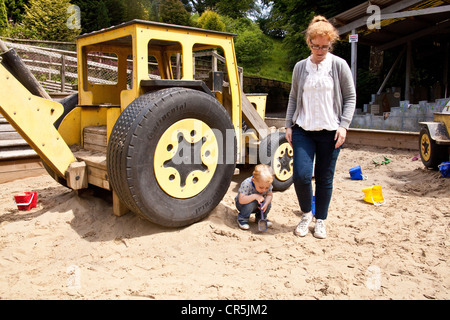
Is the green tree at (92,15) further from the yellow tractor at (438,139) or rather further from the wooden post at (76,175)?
the wooden post at (76,175)

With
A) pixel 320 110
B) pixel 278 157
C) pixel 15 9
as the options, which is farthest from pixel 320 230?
pixel 15 9

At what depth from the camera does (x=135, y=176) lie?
2801 mm

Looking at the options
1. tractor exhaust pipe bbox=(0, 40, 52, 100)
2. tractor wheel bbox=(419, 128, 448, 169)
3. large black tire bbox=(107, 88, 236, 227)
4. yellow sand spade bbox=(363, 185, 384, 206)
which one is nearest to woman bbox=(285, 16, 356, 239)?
large black tire bbox=(107, 88, 236, 227)

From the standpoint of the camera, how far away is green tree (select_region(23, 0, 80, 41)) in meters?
15.7

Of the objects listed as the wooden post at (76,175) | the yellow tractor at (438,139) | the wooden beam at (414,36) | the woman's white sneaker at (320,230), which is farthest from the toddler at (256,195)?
the wooden beam at (414,36)

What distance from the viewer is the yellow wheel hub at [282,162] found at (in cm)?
450

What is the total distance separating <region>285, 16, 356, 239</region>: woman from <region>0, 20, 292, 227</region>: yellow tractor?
0.70 meters

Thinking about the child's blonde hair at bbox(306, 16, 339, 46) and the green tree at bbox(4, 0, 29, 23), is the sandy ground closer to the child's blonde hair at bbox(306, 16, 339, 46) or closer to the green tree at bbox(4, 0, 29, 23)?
the child's blonde hair at bbox(306, 16, 339, 46)

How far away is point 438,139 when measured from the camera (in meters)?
5.18

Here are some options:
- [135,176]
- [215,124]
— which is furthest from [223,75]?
[135,176]

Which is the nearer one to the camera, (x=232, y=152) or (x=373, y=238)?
(x=373, y=238)
